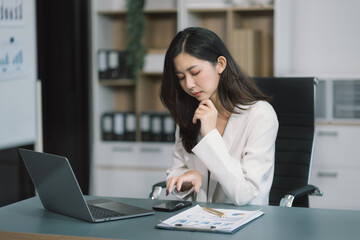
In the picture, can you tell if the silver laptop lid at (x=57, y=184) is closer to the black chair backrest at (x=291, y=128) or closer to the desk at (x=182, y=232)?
the desk at (x=182, y=232)

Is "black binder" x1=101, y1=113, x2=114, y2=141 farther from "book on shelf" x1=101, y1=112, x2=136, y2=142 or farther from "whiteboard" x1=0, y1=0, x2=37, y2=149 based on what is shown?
"whiteboard" x1=0, y1=0, x2=37, y2=149

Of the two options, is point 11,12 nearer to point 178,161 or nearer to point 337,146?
point 178,161

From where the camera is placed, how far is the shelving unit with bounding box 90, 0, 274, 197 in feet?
14.1

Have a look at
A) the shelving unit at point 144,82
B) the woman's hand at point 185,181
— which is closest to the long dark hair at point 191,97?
the woman's hand at point 185,181

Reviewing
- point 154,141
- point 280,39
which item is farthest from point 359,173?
point 154,141

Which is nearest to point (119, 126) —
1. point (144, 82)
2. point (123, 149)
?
point (123, 149)

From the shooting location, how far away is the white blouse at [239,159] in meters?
1.94

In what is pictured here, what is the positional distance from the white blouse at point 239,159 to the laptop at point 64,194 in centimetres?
33

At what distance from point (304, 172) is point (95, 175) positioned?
232 cm

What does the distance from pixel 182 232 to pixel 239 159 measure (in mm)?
727

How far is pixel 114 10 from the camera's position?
4410 millimetres

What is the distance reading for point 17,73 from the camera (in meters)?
3.58

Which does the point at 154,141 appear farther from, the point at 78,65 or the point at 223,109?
the point at 223,109

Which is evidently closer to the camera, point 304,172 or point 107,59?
point 304,172
